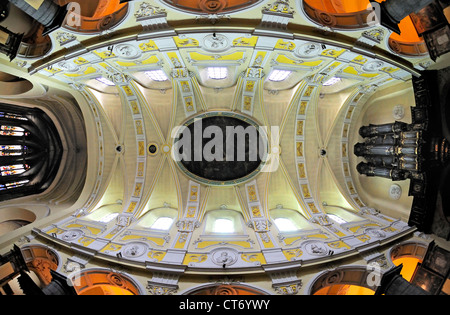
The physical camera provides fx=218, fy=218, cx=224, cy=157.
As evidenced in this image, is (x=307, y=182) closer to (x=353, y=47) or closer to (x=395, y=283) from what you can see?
(x=395, y=283)

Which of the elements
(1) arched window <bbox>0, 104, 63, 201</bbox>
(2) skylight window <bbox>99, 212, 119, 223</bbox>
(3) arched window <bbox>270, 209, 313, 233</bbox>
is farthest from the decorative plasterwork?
(1) arched window <bbox>0, 104, 63, 201</bbox>

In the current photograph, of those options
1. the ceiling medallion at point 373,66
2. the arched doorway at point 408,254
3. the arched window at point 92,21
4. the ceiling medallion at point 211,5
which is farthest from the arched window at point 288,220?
the arched window at point 92,21

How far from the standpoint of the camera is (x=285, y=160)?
1594 cm

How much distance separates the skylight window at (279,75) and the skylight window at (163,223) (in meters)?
11.2

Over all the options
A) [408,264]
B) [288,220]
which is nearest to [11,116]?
[288,220]

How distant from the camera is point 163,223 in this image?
558 inches


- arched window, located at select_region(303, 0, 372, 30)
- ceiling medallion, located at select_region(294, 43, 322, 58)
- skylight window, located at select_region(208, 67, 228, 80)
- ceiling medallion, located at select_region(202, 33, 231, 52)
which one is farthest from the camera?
skylight window, located at select_region(208, 67, 228, 80)

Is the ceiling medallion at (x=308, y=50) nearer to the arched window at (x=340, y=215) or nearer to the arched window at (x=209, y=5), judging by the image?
the arched window at (x=209, y=5)

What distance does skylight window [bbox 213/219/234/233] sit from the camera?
13.4m

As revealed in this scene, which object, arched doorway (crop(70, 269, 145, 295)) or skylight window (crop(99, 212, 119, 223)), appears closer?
arched doorway (crop(70, 269, 145, 295))

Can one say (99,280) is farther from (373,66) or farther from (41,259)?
(373,66)

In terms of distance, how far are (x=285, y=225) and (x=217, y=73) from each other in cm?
1038

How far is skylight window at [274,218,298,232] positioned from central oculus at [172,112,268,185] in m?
3.62

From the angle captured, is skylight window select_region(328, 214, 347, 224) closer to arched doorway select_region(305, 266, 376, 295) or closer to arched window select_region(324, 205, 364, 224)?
arched window select_region(324, 205, 364, 224)
